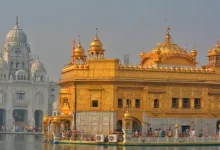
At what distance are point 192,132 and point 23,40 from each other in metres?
53.3

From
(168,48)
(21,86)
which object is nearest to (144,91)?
(168,48)

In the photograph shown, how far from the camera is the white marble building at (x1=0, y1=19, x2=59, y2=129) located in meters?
79.5

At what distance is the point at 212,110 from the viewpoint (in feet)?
143

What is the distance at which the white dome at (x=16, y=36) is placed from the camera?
86.8 meters

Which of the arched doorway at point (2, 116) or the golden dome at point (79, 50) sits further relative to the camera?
the arched doorway at point (2, 116)

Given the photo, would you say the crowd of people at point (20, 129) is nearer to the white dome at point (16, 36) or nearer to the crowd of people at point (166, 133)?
the white dome at point (16, 36)

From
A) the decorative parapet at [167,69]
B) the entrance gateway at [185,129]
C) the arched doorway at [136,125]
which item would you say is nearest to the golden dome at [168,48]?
the decorative parapet at [167,69]

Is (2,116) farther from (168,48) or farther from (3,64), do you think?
(168,48)

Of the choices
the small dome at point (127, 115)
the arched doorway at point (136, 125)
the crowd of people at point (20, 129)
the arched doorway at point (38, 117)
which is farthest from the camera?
the arched doorway at point (38, 117)

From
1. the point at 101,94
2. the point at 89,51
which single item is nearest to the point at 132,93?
the point at 101,94

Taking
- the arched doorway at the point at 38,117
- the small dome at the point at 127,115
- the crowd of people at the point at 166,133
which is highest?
the arched doorway at the point at 38,117

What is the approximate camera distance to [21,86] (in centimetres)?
8100

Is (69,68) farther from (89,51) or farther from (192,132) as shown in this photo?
(192,132)

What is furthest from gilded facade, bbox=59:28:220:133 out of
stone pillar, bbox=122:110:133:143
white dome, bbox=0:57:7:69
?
white dome, bbox=0:57:7:69
